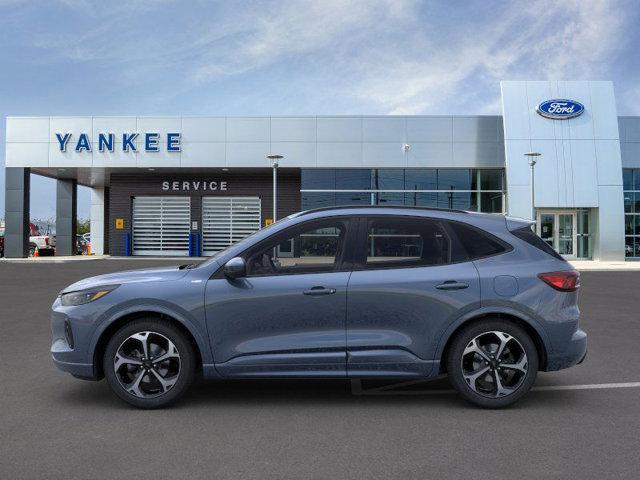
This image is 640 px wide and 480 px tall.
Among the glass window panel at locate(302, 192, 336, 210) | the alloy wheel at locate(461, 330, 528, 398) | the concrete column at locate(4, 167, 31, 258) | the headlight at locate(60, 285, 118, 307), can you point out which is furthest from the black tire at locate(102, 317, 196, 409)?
the concrete column at locate(4, 167, 31, 258)

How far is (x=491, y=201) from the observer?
30469 millimetres

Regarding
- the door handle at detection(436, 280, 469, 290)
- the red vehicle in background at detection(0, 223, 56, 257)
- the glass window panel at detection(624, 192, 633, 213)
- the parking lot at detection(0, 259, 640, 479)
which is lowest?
the parking lot at detection(0, 259, 640, 479)

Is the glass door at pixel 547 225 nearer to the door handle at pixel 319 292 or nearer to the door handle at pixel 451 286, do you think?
the door handle at pixel 451 286

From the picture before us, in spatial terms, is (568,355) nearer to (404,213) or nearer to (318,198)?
(404,213)

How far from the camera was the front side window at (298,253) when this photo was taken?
4.80m

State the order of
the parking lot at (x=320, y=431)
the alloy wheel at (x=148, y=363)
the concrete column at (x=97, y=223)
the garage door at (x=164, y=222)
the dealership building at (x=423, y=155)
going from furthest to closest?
the concrete column at (x=97, y=223) < the garage door at (x=164, y=222) < the dealership building at (x=423, y=155) < the alloy wheel at (x=148, y=363) < the parking lot at (x=320, y=431)

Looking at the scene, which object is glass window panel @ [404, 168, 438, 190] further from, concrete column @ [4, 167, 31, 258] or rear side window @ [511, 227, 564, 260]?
rear side window @ [511, 227, 564, 260]

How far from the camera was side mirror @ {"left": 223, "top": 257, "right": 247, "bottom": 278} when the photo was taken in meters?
4.59

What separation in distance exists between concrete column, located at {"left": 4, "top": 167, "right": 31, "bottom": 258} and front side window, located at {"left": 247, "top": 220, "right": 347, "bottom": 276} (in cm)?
2989

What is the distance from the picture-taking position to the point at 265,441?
13.1 feet

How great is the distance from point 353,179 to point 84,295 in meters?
26.1

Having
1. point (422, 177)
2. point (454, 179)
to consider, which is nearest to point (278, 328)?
point (422, 177)

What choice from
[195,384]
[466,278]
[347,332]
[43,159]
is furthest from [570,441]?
[43,159]

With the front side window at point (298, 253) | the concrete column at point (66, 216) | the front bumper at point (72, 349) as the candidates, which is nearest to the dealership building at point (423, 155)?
the concrete column at point (66, 216)
